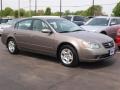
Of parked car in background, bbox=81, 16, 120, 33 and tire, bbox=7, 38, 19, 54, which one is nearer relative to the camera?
tire, bbox=7, 38, 19, 54

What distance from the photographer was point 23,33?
9477 millimetres

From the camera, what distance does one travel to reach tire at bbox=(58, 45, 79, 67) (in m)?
7.76

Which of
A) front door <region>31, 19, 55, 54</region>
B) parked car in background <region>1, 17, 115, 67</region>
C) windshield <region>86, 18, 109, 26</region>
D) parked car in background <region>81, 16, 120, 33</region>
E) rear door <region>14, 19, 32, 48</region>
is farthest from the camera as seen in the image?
windshield <region>86, 18, 109, 26</region>

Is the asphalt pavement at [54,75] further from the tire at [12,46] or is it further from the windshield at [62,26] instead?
the windshield at [62,26]

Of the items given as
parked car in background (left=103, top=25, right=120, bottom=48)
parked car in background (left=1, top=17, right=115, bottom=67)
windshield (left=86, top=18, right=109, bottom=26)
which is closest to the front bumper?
parked car in background (left=1, top=17, right=115, bottom=67)

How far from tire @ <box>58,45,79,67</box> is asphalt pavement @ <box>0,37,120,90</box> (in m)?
0.18

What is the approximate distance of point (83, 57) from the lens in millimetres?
7582

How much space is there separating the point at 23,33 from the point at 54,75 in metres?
3.07

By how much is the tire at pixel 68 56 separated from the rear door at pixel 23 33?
5.13ft

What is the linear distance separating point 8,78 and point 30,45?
8.82ft

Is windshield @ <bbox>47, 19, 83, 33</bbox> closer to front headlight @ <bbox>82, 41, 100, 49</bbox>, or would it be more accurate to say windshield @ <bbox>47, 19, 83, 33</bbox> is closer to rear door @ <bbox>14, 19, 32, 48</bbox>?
rear door @ <bbox>14, 19, 32, 48</bbox>

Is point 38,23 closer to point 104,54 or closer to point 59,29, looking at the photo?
point 59,29

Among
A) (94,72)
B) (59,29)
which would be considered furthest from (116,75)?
(59,29)

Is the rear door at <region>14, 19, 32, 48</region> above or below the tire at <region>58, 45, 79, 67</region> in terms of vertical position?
above
